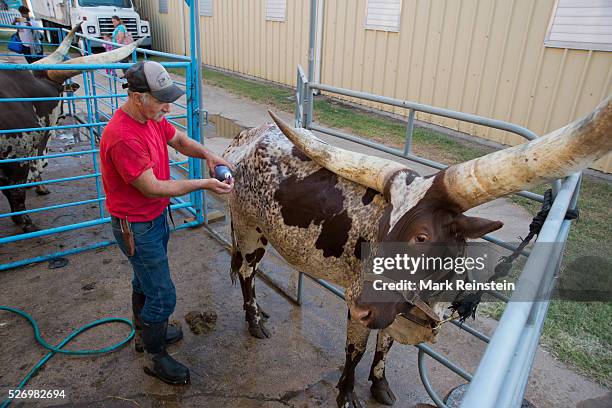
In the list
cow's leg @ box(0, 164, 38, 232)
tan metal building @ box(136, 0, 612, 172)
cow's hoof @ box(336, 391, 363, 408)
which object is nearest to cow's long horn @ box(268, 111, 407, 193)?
cow's hoof @ box(336, 391, 363, 408)

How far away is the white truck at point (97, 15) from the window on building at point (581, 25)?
1190 centimetres

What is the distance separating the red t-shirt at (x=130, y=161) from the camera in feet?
7.06

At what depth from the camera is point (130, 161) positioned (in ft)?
7.06

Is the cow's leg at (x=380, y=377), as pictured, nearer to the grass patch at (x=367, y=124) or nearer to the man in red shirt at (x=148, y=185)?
the man in red shirt at (x=148, y=185)

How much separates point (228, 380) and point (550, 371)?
227 centimetres

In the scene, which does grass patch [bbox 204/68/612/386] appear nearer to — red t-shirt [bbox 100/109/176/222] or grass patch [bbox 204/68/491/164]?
grass patch [bbox 204/68/491/164]

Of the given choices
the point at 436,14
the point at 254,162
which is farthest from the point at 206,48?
the point at 254,162

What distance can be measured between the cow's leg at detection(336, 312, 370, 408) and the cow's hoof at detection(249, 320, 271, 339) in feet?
2.52

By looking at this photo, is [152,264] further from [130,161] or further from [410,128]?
[410,128]

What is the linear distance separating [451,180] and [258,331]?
2123 millimetres

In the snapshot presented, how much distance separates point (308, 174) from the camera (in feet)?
8.32

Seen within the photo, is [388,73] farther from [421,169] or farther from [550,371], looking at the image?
[550,371]

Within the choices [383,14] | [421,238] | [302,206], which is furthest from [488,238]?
[383,14]

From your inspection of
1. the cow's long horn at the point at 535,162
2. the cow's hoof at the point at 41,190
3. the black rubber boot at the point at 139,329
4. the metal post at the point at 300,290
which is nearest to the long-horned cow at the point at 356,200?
the cow's long horn at the point at 535,162
